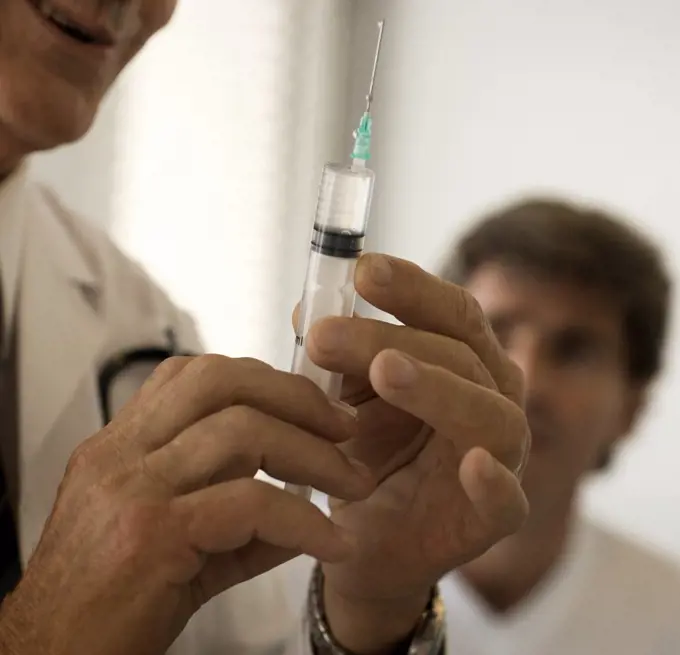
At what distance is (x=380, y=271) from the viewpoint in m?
0.42

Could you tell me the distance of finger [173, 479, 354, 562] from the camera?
0.40 meters

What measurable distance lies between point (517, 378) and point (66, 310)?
463 millimetres

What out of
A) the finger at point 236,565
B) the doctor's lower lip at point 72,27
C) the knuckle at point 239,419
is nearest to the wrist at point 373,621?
the finger at point 236,565

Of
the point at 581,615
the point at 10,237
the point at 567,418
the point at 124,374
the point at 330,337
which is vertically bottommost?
the point at 581,615

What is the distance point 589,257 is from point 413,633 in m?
0.65

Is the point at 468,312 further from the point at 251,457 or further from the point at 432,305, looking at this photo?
the point at 251,457

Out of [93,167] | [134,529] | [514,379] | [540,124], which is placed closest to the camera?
[134,529]

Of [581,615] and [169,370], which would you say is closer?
[169,370]

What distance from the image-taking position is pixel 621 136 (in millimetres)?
1180

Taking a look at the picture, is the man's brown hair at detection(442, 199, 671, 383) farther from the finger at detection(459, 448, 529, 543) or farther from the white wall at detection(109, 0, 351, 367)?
the finger at detection(459, 448, 529, 543)

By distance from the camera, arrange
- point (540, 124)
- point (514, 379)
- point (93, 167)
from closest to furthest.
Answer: point (514, 379) < point (93, 167) < point (540, 124)

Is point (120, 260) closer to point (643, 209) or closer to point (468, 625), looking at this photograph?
point (468, 625)

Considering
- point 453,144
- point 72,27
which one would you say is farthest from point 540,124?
point 72,27

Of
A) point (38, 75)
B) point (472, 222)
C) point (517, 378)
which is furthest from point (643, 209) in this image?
point (38, 75)
